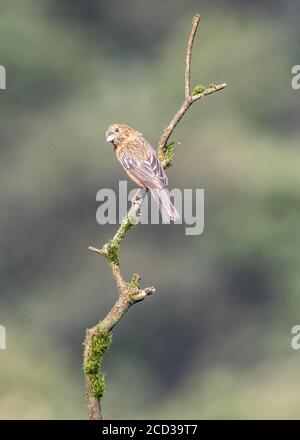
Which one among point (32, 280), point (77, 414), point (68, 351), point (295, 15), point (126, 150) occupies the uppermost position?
point (295, 15)

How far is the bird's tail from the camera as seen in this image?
798cm

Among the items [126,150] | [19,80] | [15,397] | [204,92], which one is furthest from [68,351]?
[204,92]

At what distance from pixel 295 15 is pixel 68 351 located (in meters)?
13.9

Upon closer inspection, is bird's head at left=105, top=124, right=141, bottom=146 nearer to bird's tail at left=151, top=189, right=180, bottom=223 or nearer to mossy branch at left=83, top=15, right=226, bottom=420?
bird's tail at left=151, top=189, right=180, bottom=223

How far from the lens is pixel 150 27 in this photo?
42281 mm

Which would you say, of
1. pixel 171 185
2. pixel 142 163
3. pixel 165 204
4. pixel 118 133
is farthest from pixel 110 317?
pixel 171 185

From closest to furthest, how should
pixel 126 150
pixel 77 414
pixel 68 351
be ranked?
pixel 126 150 < pixel 77 414 < pixel 68 351

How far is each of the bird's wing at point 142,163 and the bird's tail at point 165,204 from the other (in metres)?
0.05

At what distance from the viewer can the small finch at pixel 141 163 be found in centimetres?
823

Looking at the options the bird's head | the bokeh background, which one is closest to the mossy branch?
the bird's head

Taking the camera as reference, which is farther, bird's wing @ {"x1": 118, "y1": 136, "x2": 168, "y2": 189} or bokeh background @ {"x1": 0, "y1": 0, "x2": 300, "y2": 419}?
bokeh background @ {"x1": 0, "y1": 0, "x2": 300, "y2": 419}

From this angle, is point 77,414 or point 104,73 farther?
point 104,73

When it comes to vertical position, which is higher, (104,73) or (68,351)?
(104,73)
